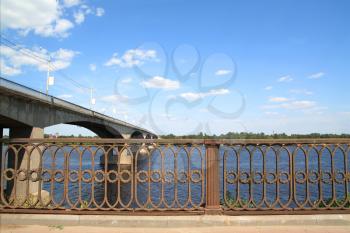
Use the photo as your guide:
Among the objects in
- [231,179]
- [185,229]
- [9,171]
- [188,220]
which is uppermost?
[9,171]

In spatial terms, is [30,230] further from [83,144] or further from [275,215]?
[275,215]

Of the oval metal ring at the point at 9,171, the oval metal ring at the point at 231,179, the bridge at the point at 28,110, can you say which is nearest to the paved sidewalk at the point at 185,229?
the oval metal ring at the point at 231,179

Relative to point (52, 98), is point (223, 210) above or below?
below

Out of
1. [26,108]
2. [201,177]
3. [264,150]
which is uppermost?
[26,108]

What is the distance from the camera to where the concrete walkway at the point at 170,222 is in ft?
16.6

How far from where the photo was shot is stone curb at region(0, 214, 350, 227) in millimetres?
5141

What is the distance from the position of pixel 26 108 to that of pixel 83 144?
17.3m

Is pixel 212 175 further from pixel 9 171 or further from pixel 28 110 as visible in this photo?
pixel 28 110

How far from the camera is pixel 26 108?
21.1 meters

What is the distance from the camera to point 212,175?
5.38 metres

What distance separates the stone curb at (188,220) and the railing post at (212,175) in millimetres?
213

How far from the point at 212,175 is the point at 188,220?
0.80 m

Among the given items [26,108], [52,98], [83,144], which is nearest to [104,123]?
[52,98]

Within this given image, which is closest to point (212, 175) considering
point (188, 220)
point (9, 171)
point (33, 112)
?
point (188, 220)
